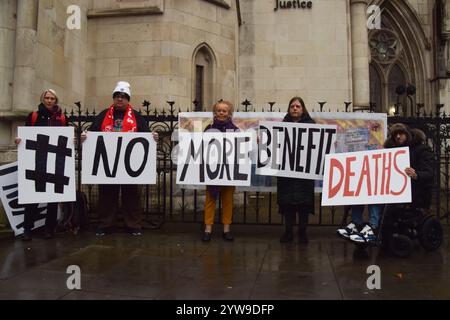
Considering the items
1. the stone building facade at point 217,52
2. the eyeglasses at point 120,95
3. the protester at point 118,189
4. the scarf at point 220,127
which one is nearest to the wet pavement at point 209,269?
the protester at point 118,189

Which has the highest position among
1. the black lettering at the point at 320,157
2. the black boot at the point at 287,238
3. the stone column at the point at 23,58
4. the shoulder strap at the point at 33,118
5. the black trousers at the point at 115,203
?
the stone column at the point at 23,58

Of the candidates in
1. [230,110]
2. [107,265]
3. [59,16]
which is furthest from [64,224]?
[59,16]

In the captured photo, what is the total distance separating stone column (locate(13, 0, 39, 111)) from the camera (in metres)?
8.06

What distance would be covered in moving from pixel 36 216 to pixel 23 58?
10.2 ft

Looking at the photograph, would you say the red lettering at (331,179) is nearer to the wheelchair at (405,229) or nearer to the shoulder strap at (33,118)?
the wheelchair at (405,229)

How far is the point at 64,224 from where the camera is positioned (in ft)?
22.8

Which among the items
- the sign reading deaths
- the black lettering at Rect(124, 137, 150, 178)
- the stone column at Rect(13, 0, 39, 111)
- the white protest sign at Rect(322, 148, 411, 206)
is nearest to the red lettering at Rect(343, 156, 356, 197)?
the white protest sign at Rect(322, 148, 411, 206)

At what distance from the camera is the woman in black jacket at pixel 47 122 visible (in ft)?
21.1

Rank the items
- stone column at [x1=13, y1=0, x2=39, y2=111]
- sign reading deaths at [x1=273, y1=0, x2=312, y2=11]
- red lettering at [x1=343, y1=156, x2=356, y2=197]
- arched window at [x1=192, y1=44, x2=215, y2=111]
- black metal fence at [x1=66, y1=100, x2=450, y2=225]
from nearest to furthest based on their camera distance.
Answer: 1. red lettering at [x1=343, y1=156, x2=356, y2=197]
2. black metal fence at [x1=66, y1=100, x2=450, y2=225]
3. stone column at [x1=13, y1=0, x2=39, y2=111]
4. arched window at [x1=192, y1=44, x2=215, y2=111]
5. sign reading deaths at [x1=273, y1=0, x2=312, y2=11]

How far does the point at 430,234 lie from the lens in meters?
5.62

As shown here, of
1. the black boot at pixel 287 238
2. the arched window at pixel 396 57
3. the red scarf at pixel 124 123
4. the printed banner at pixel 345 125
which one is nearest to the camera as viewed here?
the black boot at pixel 287 238

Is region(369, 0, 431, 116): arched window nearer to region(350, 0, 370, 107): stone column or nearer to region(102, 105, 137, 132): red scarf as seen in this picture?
region(350, 0, 370, 107): stone column

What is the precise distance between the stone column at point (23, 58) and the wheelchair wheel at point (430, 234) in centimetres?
669

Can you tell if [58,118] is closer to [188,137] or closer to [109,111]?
[109,111]
